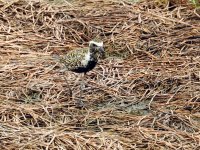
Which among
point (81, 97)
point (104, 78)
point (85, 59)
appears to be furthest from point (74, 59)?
point (104, 78)

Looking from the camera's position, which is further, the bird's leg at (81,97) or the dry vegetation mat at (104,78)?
the bird's leg at (81,97)

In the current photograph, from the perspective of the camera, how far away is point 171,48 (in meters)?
7.66

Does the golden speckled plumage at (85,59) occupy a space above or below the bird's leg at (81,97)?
above

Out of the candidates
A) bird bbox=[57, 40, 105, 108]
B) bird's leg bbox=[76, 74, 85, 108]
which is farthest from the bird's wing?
bird's leg bbox=[76, 74, 85, 108]

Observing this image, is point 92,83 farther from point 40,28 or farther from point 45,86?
point 40,28

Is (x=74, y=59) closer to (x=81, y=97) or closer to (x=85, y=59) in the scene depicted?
(x=85, y=59)

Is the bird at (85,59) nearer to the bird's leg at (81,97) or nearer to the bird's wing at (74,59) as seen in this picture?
the bird's wing at (74,59)

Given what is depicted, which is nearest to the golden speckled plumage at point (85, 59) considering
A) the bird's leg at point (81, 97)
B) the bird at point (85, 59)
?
the bird at point (85, 59)

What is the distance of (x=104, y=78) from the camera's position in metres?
6.92

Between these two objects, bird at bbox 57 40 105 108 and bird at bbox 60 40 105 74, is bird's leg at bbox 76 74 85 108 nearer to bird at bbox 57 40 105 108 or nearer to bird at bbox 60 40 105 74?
bird at bbox 57 40 105 108

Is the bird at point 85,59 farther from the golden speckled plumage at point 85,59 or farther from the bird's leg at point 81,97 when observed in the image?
the bird's leg at point 81,97

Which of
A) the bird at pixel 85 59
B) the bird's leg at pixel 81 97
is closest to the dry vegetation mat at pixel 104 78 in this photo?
the bird's leg at pixel 81 97

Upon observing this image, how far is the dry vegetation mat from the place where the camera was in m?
5.69

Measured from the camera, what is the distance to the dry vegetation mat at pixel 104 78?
18.7 ft
